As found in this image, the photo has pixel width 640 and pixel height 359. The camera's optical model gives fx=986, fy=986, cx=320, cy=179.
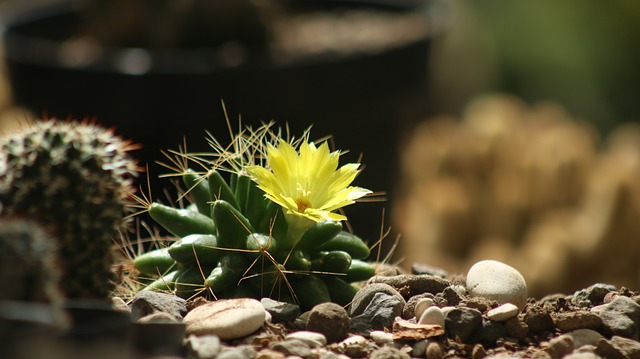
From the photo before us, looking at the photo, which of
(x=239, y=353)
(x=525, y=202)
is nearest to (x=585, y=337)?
(x=239, y=353)

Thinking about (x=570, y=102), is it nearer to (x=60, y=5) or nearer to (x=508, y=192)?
(x=508, y=192)

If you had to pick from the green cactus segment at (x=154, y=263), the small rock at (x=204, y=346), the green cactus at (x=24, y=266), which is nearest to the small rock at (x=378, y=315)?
the small rock at (x=204, y=346)

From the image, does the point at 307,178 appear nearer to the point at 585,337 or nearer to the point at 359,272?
the point at 359,272

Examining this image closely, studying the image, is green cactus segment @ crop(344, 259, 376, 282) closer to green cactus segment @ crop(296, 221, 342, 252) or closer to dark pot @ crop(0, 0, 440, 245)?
green cactus segment @ crop(296, 221, 342, 252)

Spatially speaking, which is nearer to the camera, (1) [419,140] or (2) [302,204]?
(2) [302,204]

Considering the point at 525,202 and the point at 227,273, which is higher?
the point at 525,202

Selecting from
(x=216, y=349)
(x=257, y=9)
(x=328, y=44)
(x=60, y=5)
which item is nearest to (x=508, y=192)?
(x=328, y=44)
